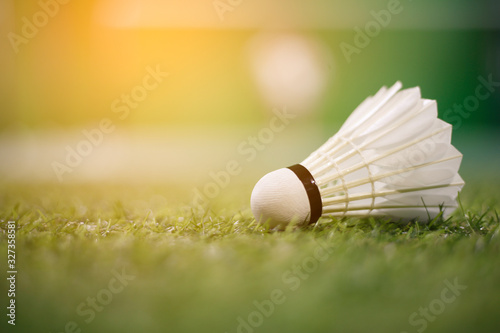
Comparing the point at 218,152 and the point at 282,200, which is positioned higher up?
the point at 218,152

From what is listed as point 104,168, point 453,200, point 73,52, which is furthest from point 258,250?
point 73,52

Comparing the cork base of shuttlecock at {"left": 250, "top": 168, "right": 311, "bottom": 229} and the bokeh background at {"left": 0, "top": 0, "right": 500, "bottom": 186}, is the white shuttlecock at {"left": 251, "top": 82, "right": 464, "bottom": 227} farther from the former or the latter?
the bokeh background at {"left": 0, "top": 0, "right": 500, "bottom": 186}

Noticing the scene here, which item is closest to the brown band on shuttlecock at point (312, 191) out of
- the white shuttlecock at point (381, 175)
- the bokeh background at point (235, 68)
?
the white shuttlecock at point (381, 175)

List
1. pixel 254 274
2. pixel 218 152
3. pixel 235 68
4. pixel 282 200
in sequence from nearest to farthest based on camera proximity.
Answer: pixel 254 274 < pixel 282 200 < pixel 218 152 < pixel 235 68

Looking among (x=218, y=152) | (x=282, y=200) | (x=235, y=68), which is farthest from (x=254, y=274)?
(x=235, y=68)

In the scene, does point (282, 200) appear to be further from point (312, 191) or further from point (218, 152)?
point (218, 152)

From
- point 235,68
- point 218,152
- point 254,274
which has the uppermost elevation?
point 235,68
